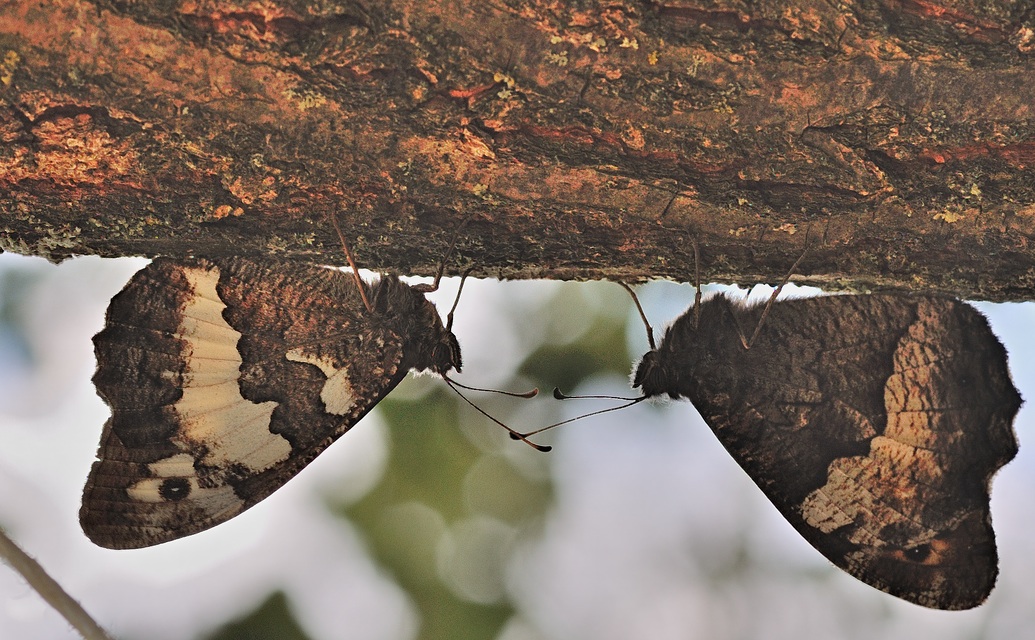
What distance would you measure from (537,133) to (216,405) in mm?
1840

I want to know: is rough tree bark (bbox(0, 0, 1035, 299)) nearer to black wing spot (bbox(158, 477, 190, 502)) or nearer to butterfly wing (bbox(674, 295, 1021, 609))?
butterfly wing (bbox(674, 295, 1021, 609))

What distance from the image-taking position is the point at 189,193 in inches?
110

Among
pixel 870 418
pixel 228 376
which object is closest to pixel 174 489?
pixel 228 376

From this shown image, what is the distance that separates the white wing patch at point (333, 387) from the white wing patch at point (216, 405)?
230 mm

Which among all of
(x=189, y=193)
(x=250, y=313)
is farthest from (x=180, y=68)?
(x=250, y=313)

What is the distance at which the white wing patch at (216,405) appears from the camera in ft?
11.0

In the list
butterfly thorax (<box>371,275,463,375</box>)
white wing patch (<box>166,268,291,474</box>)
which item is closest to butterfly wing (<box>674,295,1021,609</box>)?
butterfly thorax (<box>371,275,463,375</box>)

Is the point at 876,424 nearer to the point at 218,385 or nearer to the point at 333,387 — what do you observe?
the point at 333,387

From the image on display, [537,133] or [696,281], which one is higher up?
[537,133]

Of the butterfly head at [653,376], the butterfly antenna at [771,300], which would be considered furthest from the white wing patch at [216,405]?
the butterfly antenna at [771,300]

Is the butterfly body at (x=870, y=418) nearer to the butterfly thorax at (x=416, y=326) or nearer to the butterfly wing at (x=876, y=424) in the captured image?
the butterfly wing at (x=876, y=424)

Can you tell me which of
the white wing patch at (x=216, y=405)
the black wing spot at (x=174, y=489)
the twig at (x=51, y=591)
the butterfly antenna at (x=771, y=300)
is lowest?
the black wing spot at (x=174, y=489)

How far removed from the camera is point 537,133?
108 inches

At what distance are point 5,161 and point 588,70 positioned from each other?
1922mm
